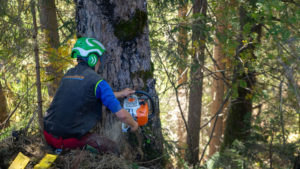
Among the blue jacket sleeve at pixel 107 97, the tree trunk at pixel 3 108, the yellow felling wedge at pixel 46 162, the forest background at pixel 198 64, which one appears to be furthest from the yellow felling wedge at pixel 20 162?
the tree trunk at pixel 3 108

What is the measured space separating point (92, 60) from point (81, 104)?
23.6 inches

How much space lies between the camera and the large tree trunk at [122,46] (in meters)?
3.78

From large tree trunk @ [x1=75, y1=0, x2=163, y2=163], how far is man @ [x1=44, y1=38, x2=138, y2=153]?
376mm

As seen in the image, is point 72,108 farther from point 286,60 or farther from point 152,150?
point 286,60

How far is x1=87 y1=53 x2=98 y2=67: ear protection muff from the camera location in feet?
11.2

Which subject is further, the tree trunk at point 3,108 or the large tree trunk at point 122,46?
the tree trunk at point 3,108

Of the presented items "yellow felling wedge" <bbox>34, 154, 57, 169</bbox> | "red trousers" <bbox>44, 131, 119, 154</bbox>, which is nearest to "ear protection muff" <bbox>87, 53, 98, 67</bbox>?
"red trousers" <bbox>44, 131, 119, 154</bbox>

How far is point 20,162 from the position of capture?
10.4ft

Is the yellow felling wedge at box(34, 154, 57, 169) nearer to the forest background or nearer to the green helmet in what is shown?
the forest background

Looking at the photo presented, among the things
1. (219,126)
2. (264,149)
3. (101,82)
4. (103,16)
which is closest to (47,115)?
(101,82)

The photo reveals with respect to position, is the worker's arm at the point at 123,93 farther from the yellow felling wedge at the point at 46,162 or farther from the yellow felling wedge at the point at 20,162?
the yellow felling wedge at the point at 20,162

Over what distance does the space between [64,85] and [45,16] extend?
4313 mm

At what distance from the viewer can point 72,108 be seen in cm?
323

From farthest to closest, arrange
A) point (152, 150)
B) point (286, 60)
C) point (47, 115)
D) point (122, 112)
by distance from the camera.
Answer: point (286, 60), point (152, 150), point (47, 115), point (122, 112)
